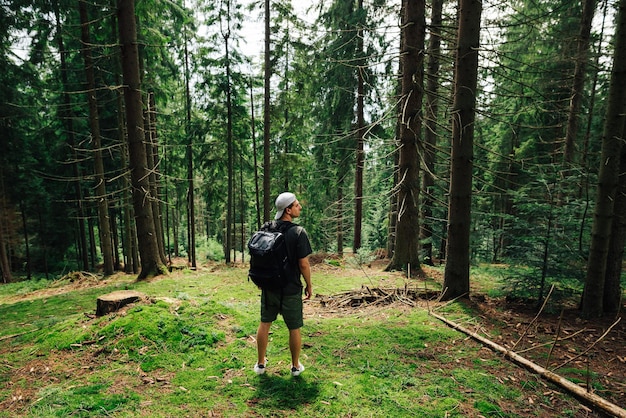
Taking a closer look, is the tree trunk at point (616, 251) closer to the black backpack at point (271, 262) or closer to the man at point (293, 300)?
the man at point (293, 300)

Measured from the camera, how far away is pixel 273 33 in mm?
12812

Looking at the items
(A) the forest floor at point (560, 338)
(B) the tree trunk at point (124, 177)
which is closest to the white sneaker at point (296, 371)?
(A) the forest floor at point (560, 338)

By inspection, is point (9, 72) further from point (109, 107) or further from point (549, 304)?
point (549, 304)

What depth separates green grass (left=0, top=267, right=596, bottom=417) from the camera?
286 centimetres

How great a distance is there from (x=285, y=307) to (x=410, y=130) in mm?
5473

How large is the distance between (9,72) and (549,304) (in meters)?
19.0

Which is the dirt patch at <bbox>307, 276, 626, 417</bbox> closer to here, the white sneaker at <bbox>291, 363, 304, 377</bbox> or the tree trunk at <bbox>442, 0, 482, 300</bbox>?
the tree trunk at <bbox>442, 0, 482, 300</bbox>

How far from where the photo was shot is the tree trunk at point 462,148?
5219mm

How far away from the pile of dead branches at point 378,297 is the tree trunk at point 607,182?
2397 millimetres

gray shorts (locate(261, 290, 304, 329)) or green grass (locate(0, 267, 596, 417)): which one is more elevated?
gray shorts (locate(261, 290, 304, 329))

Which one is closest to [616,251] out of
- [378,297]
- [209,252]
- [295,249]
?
[378,297]

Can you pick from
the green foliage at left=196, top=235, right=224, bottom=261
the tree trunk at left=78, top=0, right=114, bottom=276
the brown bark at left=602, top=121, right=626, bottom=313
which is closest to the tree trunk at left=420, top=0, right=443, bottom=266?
the brown bark at left=602, top=121, right=626, bottom=313

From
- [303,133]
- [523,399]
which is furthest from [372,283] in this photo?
[303,133]

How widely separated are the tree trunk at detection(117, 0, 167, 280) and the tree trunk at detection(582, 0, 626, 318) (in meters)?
9.35
